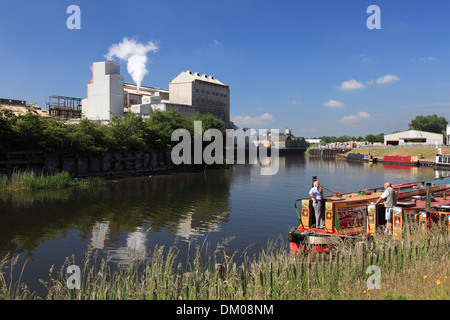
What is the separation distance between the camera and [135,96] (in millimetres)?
84500

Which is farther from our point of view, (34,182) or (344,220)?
(34,182)

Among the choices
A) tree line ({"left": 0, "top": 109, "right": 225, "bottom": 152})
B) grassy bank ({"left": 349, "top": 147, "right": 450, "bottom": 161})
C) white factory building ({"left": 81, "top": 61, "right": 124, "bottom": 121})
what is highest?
white factory building ({"left": 81, "top": 61, "right": 124, "bottom": 121})

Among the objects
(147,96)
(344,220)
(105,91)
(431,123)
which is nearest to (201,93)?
(147,96)

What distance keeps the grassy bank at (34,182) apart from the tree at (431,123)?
577 ft

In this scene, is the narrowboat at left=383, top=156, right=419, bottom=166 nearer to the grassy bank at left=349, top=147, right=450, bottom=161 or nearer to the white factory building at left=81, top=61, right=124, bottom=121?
the grassy bank at left=349, top=147, right=450, bottom=161

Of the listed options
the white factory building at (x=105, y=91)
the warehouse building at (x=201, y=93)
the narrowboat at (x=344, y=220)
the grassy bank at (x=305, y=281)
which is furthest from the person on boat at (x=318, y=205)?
the warehouse building at (x=201, y=93)

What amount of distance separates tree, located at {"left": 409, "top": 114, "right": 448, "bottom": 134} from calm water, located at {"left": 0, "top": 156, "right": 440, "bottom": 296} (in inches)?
6462

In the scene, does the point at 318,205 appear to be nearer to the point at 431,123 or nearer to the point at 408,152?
the point at 408,152

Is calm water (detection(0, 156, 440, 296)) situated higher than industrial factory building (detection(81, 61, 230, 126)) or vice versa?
industrial factory building (detection(81, 61, 230, 126))

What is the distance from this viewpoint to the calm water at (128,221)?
51.2 feet

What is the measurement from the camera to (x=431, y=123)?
16762 cm

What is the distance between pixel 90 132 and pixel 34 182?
13689mm

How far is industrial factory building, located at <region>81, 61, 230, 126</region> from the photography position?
67.9 metres

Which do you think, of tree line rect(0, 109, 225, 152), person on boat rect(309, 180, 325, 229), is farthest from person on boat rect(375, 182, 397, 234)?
tree line rect(0, 109, 225, 152)
